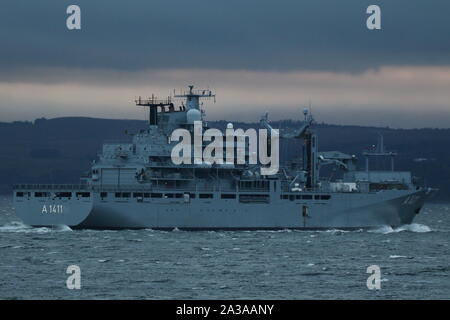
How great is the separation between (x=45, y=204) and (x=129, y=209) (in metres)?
5.11

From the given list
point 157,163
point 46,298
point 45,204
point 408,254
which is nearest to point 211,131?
point 157,163

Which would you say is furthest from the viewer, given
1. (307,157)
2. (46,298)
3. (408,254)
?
(307,157)

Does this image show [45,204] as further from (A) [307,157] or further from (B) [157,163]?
(A) [307,157]

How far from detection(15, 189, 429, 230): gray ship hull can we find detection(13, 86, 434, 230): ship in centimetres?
6

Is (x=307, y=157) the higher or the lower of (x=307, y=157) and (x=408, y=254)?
the higher

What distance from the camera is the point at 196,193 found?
75938 mm

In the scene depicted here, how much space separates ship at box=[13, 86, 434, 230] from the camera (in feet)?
245

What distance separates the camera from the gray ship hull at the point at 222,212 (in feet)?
244

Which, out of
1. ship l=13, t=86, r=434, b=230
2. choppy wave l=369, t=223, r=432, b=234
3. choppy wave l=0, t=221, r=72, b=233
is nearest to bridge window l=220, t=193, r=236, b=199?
ship l=13, t=86, r=434, b=230

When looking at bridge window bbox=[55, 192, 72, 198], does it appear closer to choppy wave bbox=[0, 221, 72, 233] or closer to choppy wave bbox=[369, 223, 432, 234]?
choppy wave bbox=[0, 221, 72, 233]

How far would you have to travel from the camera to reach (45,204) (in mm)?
74500

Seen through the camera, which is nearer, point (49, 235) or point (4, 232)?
point (49, 235)

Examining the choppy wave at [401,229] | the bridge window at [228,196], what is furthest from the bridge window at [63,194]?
the choppy wave at [401,229]
